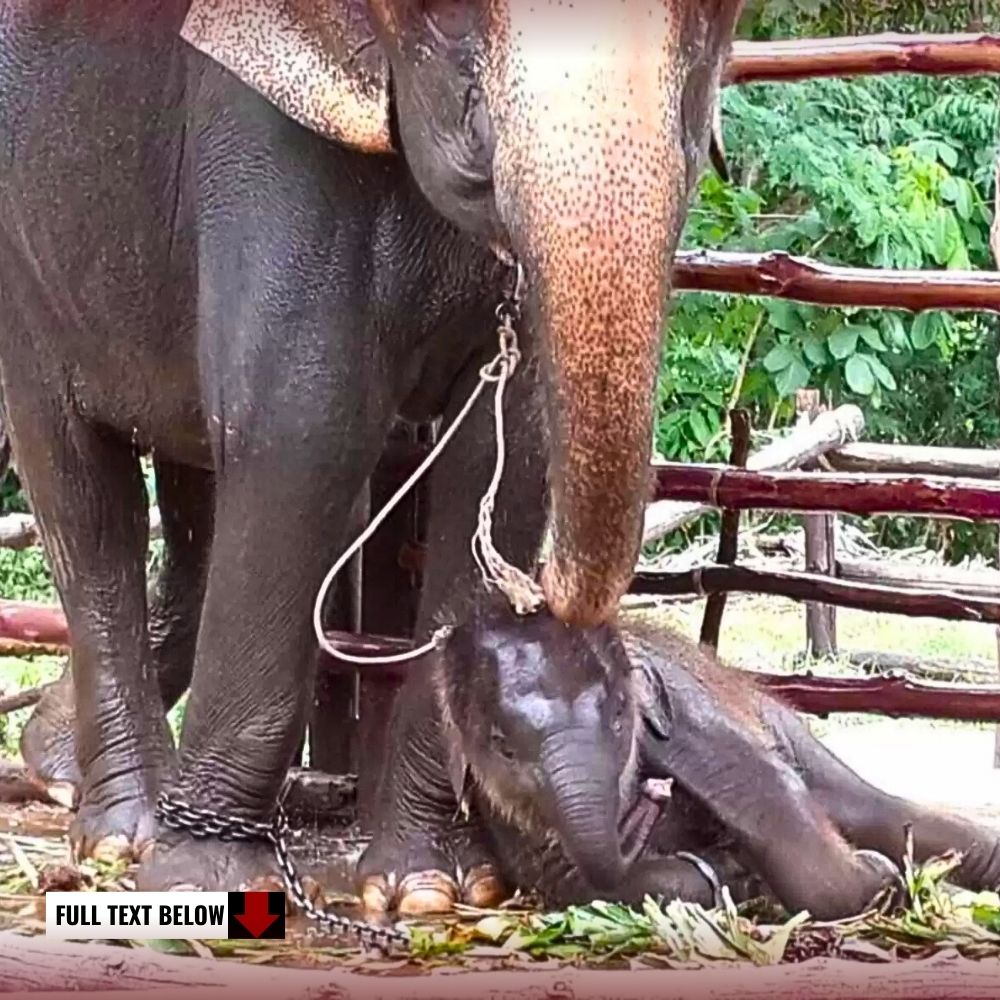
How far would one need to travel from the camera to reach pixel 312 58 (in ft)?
3.65

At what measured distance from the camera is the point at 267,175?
46.4 inches

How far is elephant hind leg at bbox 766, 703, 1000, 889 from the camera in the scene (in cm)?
132

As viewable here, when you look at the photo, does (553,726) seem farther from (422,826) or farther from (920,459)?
(920,459)

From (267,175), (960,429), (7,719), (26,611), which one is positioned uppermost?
(267,175)

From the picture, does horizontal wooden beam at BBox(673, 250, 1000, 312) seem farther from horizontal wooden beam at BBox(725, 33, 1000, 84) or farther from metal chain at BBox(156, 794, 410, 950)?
metal chain at BBox(156, 794, 410, 950)

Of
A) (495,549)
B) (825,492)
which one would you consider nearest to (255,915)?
(495,549)

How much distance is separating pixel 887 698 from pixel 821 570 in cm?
15

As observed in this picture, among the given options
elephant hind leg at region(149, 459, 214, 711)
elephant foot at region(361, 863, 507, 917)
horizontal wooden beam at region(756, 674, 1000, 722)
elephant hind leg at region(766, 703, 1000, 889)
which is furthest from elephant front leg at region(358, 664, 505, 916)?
horizontal wooden beam at region(756, 674, 1000, 722)

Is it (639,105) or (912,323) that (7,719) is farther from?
(639,105)

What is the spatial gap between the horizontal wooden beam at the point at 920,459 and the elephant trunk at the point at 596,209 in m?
0.61

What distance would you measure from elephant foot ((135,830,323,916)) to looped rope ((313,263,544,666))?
15 cm

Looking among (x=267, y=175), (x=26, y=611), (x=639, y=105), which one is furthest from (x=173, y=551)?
(x=639, y=105)

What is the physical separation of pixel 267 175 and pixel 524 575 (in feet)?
0.99

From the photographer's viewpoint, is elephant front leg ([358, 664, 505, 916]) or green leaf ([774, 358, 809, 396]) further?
green leaf ([774, 358, 809, 396])
